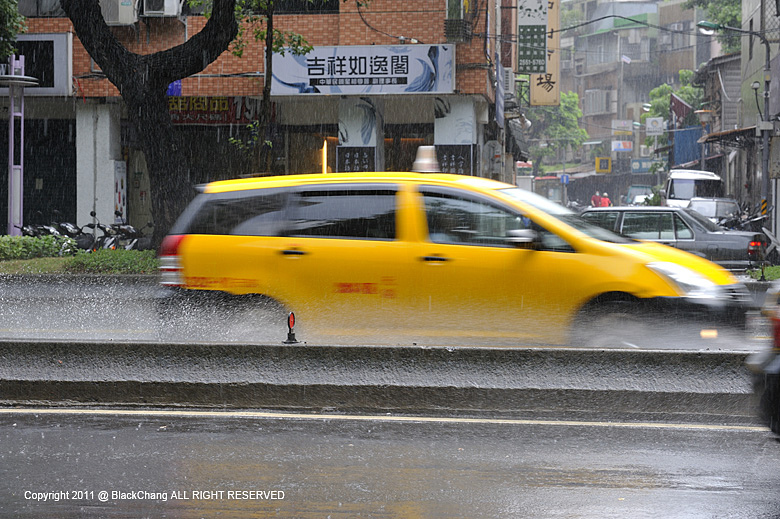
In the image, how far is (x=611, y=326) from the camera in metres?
7.74

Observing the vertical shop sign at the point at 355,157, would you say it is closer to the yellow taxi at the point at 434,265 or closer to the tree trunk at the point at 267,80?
the tree trunk at the point at 267,80

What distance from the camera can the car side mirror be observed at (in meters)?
7.79

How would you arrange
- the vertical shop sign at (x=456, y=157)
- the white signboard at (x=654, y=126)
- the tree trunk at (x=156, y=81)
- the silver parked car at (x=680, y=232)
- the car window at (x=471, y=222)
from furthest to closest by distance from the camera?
the white signboard at (x=654, y=126) < the vertical shop sign at (x=456, y=157) < the tree trunk at (x=156, y=81) < the silver parked car at (x=680, y=232) < the car window at (x=471, y=222)

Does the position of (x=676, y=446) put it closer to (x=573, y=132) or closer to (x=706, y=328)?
(x=706, y=328)

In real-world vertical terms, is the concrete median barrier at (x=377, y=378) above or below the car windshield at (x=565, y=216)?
below

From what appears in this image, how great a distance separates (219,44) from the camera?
1756 centimetres

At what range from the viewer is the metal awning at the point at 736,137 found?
32.0 meters

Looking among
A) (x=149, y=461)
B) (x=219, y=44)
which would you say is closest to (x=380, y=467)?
(x=149, y=461)

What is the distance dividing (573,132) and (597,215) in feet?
243

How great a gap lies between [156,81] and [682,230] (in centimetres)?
982

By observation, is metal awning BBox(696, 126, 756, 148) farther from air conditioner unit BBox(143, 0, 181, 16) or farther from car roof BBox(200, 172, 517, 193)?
car roof BBox(200, 172, 517, 193)
